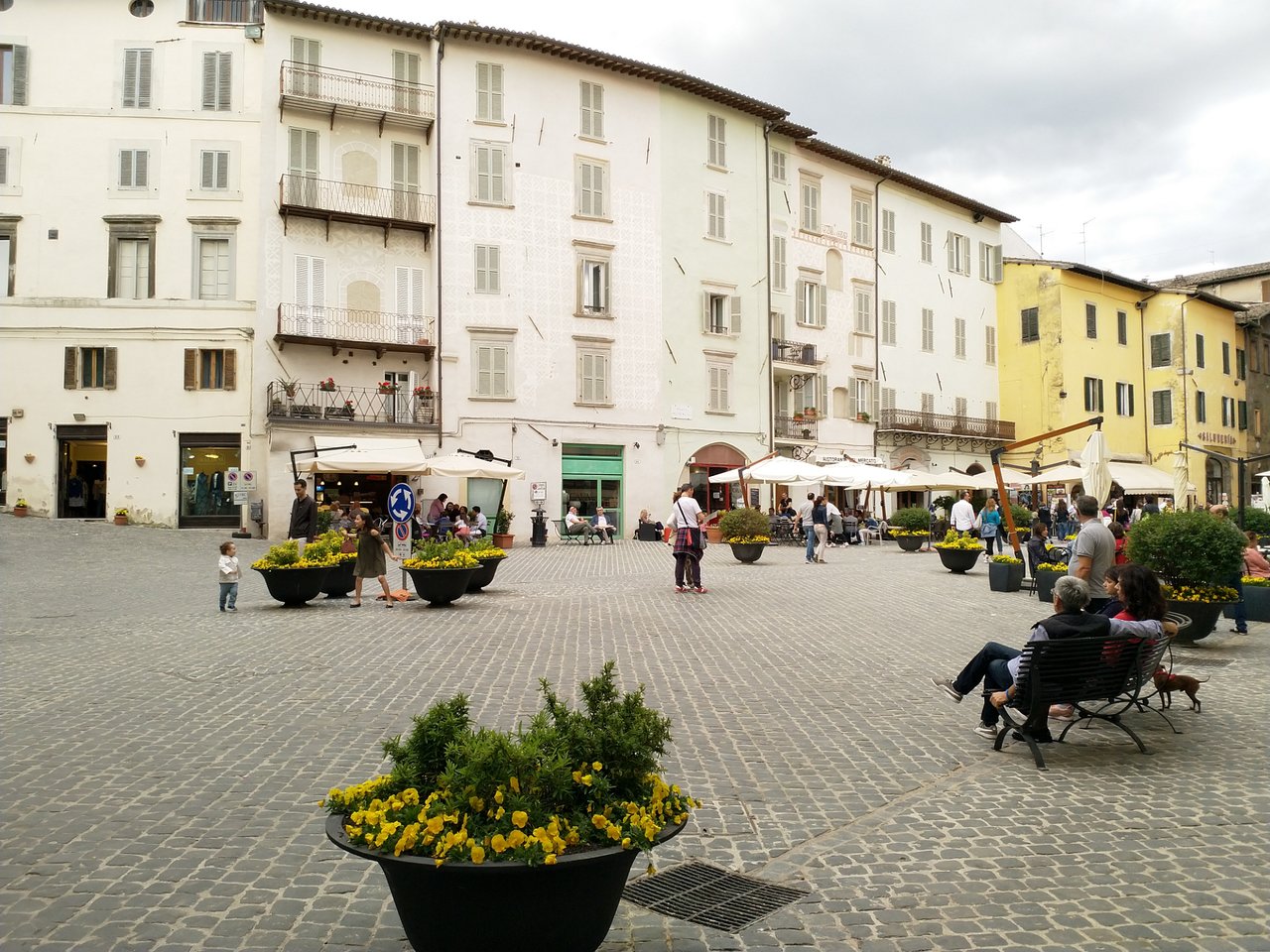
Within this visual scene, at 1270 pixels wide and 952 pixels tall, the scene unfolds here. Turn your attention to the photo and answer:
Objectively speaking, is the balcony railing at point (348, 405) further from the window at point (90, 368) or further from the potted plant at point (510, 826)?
the potted plant at point (510, 826)

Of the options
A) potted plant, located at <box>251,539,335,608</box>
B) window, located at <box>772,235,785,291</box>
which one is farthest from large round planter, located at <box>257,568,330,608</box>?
window, located at <box>772,235,785,291</box>

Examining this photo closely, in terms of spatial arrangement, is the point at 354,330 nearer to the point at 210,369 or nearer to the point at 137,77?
the point at 210,369

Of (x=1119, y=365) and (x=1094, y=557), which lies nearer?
(x=1094, y=557)

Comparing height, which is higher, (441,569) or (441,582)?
(441,569)

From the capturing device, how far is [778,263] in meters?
39.8

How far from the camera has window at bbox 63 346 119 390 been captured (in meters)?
29.7

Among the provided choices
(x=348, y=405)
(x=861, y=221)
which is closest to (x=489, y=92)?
(x=348, y=405)

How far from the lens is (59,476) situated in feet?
96.6

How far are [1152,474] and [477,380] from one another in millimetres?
30950

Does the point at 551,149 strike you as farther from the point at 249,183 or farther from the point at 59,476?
the point at 59,476

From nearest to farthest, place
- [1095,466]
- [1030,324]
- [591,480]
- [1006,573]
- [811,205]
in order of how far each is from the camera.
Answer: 1. [1006,573]
2. [1095,466]
3. [591,480]
4. [811,205]
5. [1030,324]

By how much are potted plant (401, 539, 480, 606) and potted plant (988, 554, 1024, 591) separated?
9.00m

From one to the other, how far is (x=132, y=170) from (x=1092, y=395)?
42.9m

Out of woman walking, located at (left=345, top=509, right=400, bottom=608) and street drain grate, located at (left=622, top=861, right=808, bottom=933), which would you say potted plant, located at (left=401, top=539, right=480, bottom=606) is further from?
street drain grate, located at (left=622, top=861, right=808, bottom=933)
